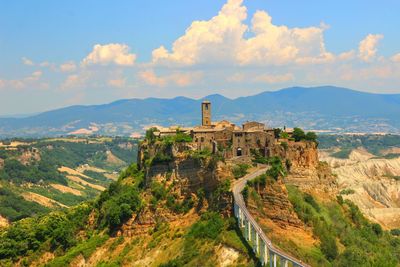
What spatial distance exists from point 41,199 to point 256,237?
111 metres

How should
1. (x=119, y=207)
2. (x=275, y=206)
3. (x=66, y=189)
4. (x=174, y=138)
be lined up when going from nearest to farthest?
1. (x=275, y=206)
2. (x=119, y=207)
3. (x=174, y=138)
4. (x=66, y=189)

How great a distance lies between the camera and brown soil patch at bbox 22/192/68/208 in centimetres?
14212

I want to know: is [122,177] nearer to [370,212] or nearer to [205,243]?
[205,243]

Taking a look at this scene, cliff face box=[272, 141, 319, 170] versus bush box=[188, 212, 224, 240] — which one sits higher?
cliff face box=[272, 141, 319, 170]

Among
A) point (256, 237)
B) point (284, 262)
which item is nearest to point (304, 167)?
point (256, 237)

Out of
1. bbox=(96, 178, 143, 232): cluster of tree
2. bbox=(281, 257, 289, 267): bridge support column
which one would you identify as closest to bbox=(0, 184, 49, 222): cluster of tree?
bbox=(96, 178, 143, 232): cluster of tree

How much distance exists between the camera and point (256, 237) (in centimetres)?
4700

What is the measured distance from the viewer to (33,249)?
218ft

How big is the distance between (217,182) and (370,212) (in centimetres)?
6272

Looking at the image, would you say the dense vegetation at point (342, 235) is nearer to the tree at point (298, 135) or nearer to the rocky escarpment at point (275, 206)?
the rocky escarpment at point (275, 206)

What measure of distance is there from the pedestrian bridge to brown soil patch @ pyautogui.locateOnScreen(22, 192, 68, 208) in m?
95.0

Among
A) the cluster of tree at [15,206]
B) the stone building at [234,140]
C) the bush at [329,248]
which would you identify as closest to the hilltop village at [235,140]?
the stone building at [234,140]

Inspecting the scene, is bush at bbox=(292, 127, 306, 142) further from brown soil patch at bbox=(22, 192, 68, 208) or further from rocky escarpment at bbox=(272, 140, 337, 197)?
brown soil patch at bbox=(22, 192, 68, 208)

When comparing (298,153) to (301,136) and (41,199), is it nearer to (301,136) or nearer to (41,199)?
(301,136)
